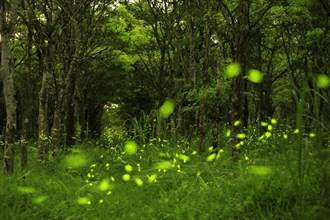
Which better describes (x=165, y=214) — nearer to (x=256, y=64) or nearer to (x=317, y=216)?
(x=317, y=216)

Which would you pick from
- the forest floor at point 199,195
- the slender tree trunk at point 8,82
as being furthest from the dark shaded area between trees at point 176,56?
the forest floor at point 199,195

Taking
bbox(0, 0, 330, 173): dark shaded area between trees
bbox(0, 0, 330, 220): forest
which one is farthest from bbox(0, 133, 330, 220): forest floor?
bbox(0, 0, 330, 173): dark shaded area between trees

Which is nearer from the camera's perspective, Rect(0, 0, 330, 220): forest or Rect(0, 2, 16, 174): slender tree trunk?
Rect(0, 0, 330, 220): forest

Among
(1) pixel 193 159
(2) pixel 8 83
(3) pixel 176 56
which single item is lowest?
(1) pixel 193 159

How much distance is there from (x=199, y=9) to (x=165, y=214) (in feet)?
29.2

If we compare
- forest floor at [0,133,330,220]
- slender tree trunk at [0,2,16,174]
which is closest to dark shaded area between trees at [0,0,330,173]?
slender tree trunk at [0,2,16,174]

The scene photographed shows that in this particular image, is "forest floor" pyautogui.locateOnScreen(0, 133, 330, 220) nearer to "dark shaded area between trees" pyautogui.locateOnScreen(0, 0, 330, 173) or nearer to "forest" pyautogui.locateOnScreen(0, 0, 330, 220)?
"forest" pyautogui.locateOnScreen(0, 0, 330, 220)

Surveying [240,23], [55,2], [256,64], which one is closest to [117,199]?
[240,23]

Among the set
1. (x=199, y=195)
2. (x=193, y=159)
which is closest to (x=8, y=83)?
(x=193, y=159)

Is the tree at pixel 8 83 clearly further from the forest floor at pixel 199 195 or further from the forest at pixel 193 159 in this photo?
the forest floor at pixel 199 195

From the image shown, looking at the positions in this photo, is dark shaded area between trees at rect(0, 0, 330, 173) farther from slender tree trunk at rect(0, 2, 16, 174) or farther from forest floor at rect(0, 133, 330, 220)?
forest floor at rect(0, 133, 330, 220)

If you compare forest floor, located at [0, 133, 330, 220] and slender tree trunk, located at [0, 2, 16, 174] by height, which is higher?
slender tree trunk, located at [0, 2, 16, 174]

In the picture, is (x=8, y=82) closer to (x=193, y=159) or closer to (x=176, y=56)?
(x=193, y=159)

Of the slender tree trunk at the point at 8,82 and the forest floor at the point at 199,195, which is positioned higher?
the slender tree trunk at the point at 8,82
